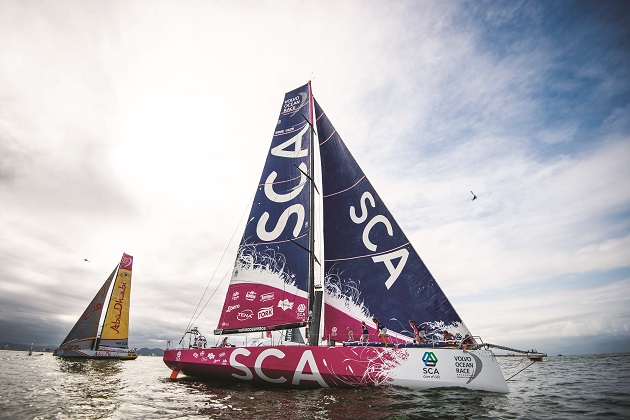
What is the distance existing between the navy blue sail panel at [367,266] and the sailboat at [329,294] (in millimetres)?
35

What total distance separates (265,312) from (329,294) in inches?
106

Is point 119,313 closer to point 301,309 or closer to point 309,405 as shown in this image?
point 301,309

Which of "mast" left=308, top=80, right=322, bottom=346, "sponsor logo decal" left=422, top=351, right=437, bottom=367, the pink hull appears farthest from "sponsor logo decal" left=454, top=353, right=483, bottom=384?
"mast" left=308, top=80, right=322, bottom=346

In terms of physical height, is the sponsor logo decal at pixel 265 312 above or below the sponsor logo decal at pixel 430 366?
above

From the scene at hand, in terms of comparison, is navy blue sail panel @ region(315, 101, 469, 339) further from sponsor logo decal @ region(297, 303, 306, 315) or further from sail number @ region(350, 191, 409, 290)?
sponsor logo decal @ region(297, 303, 306, 315)

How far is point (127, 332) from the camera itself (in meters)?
36.8

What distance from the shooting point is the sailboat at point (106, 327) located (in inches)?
1361

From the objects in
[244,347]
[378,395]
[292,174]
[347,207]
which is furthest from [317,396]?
[292,174]

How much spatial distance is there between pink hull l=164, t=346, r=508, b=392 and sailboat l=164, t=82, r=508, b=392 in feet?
0.09

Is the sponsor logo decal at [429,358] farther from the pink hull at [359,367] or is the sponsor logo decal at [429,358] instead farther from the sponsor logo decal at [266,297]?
the sponsor logo decal at [266,297]

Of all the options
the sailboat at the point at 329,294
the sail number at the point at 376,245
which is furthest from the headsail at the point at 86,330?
the sail number at the point at 376,245

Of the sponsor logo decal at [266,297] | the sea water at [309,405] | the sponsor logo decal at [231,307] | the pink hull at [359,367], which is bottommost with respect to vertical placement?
the sea water at [309,405]

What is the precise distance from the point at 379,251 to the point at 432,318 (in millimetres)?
2851

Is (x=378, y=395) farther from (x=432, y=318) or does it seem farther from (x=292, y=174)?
(x=292, y=174)
